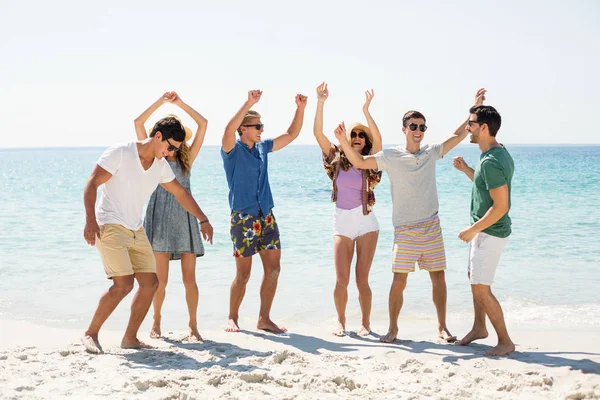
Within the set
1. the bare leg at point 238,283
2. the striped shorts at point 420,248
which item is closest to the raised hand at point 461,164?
the striped shorts at point 420,248

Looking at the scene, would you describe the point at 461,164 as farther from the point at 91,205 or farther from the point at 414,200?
the point at 91,205

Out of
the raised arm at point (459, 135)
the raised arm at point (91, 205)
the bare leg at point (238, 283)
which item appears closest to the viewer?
the raised arm at point (91, 205)

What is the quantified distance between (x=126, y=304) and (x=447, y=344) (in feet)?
13.8

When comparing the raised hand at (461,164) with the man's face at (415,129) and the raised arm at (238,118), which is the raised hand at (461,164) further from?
the raised arm at (238,118)

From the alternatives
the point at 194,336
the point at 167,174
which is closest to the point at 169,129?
the point at 167,174

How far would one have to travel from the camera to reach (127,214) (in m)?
5.25

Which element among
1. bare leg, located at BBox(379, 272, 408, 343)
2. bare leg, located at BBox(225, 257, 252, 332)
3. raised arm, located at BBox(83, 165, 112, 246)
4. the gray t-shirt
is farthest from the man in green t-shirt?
raised arm, located at BBox(83, 165, 112, 246)

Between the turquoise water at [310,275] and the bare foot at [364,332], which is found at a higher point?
the bare foot at [364,332]

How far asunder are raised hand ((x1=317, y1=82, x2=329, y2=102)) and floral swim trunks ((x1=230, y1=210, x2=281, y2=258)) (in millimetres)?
1196

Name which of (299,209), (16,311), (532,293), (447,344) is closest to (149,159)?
(447,344)

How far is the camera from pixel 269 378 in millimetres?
4750

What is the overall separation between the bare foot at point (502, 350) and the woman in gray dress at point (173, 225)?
97.6 inches

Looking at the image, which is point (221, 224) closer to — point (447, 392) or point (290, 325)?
point (290, 325)

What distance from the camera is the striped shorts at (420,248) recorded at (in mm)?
5719
